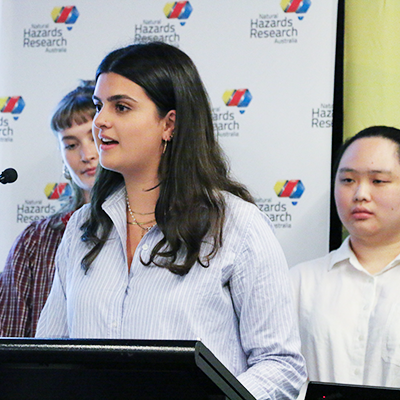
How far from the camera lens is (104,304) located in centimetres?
165

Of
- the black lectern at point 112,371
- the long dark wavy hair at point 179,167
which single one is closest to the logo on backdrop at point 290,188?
the long dark wavy hair at point 179,167

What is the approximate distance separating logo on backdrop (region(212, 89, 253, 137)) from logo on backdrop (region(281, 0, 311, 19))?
42 cm

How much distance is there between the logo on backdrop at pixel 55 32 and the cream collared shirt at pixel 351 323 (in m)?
1.76

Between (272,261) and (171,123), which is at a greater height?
(171,123)

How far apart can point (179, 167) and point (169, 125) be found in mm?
135

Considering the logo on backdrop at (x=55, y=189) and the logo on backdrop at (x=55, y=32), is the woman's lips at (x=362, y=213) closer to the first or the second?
the logo on backdrop at (x=55, y=189)

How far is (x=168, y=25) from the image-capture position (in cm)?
308

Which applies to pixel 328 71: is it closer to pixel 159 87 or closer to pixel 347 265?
pixel 347 265

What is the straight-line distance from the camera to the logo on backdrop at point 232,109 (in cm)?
294

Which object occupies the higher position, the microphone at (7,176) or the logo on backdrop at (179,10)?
the logo on backdrop at (179,10)

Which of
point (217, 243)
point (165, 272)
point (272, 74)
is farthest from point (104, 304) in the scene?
point (272, 74)

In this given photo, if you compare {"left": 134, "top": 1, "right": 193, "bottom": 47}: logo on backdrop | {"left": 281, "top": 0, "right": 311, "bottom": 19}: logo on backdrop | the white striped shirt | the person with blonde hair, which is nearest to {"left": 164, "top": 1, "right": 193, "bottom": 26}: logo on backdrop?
{"left": 134, "top": 1, "right": 193, "bottom": 47}: logo on backdrop

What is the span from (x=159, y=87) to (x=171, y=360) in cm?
109

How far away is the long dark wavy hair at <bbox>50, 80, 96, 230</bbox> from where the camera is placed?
106 inches
